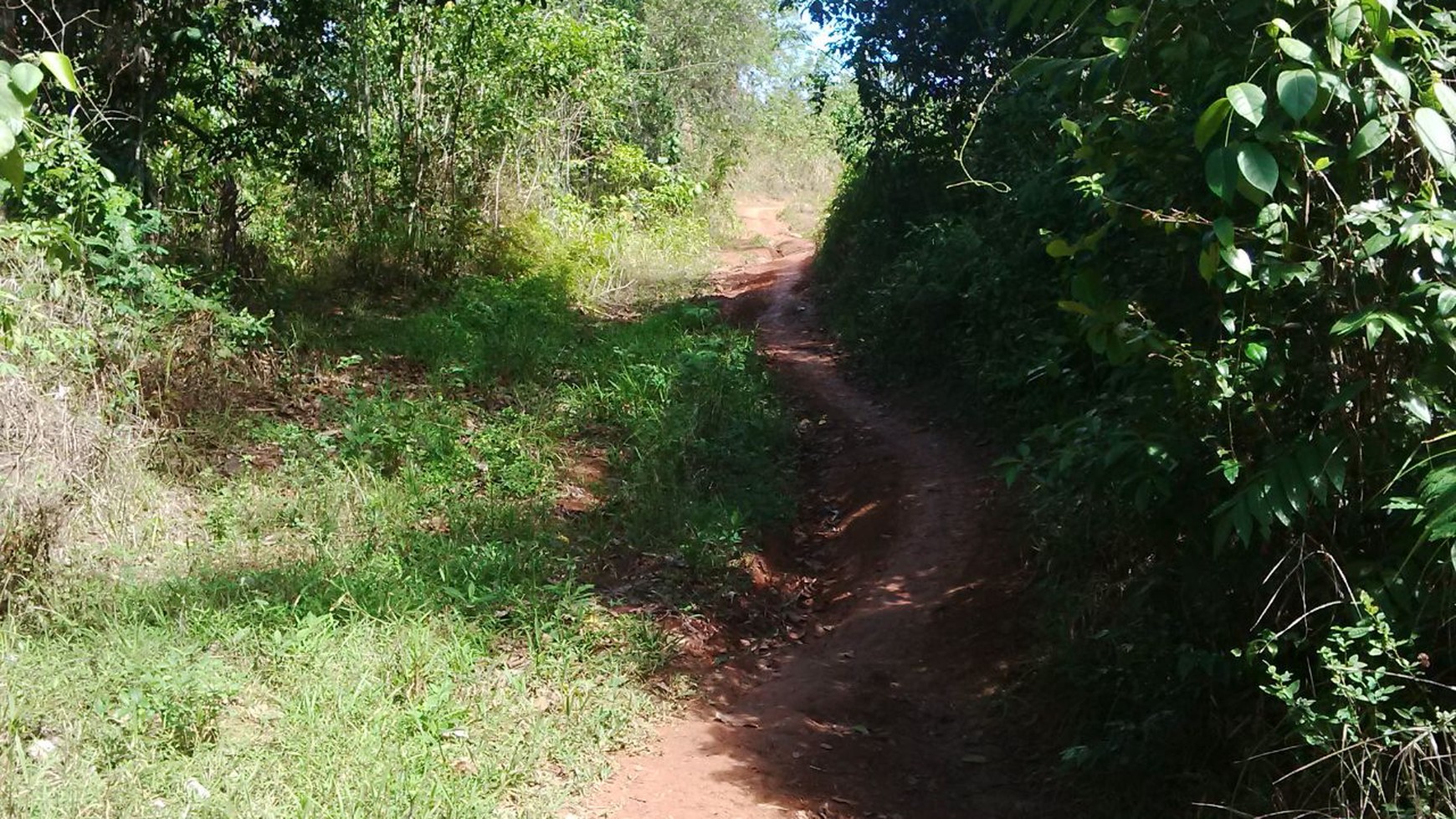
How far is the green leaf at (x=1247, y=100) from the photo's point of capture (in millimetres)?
2861

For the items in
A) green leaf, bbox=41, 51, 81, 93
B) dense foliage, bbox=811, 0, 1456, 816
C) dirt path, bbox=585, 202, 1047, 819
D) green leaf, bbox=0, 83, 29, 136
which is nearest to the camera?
green leaf, bbox=0, 83, 29, 136

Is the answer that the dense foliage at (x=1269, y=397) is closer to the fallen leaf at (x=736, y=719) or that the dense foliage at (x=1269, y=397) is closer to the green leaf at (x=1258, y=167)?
the green leaf at (x=1258, y=167)

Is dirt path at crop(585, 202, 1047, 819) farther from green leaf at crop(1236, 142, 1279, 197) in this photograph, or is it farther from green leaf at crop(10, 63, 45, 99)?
green leaf at crop(10, 63, 45, 99)

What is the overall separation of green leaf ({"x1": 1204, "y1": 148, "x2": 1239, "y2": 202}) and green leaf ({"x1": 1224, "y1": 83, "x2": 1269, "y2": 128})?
0.14m

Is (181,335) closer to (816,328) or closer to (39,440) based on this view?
(39,440)

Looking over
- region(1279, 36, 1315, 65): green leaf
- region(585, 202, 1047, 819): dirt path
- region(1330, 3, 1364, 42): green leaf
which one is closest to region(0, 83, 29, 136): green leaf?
region(1279, 36, 1315, 65): green leaf

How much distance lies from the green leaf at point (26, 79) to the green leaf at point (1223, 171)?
254cm

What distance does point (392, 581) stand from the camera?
21.0ft

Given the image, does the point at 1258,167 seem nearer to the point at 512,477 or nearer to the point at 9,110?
the point at 9,110

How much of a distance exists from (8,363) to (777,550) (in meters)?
4.76

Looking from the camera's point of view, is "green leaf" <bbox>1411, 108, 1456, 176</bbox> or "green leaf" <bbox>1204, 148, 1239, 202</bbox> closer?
"green leaf" <bbox>1411, 108, 1456, 176</bbox>

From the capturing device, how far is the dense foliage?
3.38 metres

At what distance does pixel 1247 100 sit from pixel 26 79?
8.53 ft

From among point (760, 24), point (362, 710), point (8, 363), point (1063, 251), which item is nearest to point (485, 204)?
point (8, 363)
